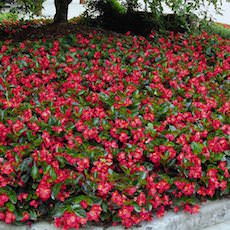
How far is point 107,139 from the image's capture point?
333 cm

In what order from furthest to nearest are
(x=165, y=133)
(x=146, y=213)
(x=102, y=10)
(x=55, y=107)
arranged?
(x=102, y=10) → (x=55, y=107) → (x=165, y=133) → (x=146, y=213)

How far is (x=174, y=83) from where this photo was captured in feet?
14.5

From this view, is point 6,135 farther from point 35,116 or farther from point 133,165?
point 133,165

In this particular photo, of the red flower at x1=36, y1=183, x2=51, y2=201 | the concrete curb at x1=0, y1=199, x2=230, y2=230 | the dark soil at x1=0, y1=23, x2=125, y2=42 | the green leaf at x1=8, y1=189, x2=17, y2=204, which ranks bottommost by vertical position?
the concrete curb at x1=0, y1=199, x2=230, y2=230

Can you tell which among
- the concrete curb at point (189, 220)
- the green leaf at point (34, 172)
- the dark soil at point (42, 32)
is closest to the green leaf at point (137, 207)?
the concrete curb at point (189, 220)

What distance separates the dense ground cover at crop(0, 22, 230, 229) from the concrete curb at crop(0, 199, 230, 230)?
0.15 feet

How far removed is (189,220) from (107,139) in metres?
0.80

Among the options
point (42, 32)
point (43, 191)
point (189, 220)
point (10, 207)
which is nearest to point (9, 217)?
point (10, 207)

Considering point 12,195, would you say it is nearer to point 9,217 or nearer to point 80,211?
point 9,217

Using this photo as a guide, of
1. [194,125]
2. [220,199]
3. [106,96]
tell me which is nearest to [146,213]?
[220,199]

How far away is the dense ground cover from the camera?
109 inches

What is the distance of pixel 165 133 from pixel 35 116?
967mm

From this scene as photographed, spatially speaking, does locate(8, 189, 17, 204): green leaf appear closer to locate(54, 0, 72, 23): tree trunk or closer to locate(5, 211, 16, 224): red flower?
locate(5, 211, 16, 224): red flower

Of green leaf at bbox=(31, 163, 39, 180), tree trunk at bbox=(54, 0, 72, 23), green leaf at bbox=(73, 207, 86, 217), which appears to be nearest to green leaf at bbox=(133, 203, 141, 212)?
green leaf at bbox=(73, 207, 86, 217)
